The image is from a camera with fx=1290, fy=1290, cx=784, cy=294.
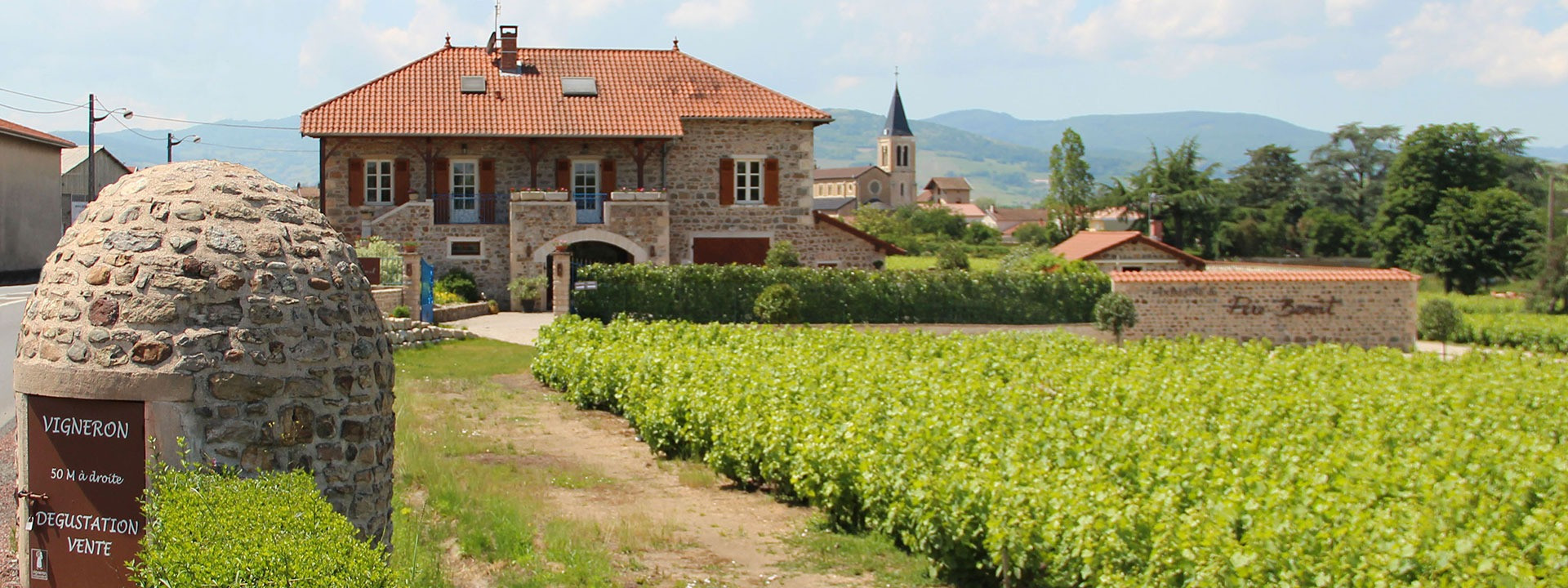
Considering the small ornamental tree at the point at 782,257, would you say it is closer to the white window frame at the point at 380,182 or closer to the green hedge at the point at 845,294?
the green hedge at the point at 845,294

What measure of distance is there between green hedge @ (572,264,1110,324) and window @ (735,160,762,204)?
5014 millimetres

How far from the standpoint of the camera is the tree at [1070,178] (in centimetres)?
8956

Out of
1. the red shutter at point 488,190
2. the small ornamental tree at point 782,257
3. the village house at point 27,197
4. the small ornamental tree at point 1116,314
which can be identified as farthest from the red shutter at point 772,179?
the village house at point 27,197

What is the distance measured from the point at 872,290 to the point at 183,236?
24.0 metres

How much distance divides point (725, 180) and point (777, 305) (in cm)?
769

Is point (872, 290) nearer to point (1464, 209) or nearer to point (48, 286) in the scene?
point (48, 286)

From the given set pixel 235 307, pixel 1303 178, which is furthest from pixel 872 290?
pixel 1303 178

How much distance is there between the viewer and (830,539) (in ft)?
35.3

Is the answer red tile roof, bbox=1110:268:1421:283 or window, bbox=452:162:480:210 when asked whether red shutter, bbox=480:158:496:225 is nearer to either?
window, bbox=452:162:480:210

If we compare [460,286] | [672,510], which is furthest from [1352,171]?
[672,510]

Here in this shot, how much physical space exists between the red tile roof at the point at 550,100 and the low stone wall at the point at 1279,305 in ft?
33.9

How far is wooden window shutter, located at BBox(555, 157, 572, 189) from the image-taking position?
33.9 m

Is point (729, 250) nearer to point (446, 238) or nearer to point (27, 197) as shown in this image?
point (446, 238)

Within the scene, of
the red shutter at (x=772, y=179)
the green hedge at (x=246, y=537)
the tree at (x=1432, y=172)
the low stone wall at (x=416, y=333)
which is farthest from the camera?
the tree at (x=1432, y=172)
